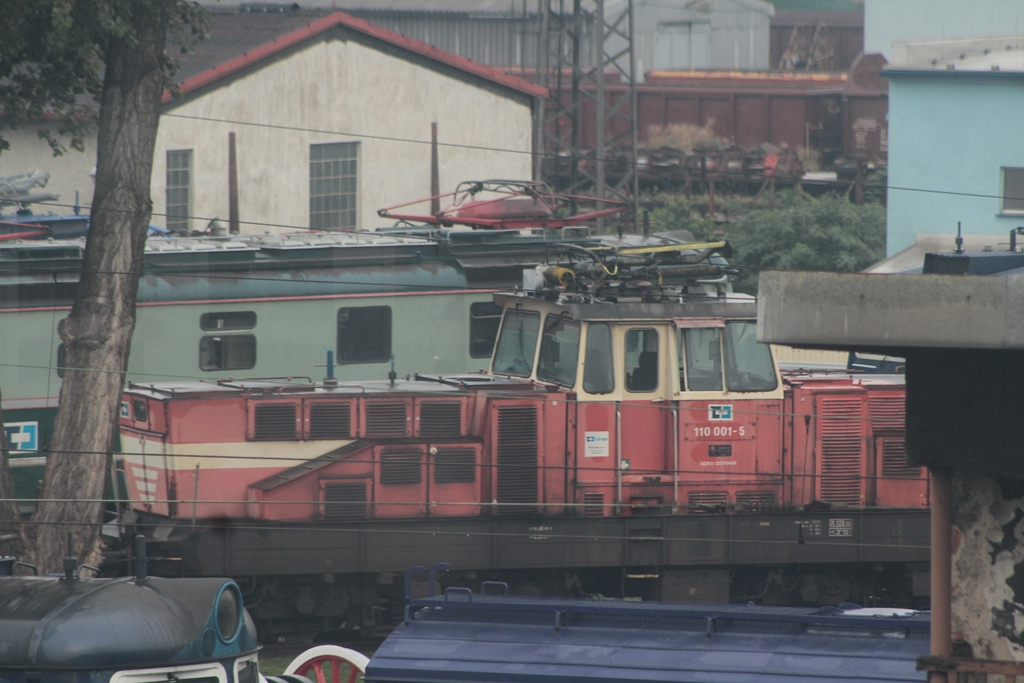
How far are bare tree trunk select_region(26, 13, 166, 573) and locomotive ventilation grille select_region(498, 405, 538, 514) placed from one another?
396 centimetres

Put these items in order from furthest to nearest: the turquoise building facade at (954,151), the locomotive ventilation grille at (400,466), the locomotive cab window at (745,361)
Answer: the turquoise building facade at (954,151) < the locomotive cab window at (745,361) < the locomotive ventilation grille at (400,466)

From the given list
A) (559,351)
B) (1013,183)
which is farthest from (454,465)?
(1013,183)

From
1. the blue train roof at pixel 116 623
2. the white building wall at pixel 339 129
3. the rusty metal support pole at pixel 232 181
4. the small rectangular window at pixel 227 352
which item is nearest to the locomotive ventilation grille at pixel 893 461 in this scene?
the small rectangular window at pixel 227 352

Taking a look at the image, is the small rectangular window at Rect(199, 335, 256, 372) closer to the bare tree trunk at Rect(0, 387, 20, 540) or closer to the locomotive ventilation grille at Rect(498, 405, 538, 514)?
the bare tree trunk at Rect(0, 387, 20, 540)

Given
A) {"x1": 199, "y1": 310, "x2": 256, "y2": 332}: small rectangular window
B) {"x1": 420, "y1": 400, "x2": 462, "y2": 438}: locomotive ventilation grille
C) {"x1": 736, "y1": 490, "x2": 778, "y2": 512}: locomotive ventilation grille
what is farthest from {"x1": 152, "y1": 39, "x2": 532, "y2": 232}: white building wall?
{"x1": 736, "y1": 490, "x2": 778, "y2": 512}: locomotive ventilation grille

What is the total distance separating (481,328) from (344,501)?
5.18m

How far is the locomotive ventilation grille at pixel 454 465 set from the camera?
13.5 meters

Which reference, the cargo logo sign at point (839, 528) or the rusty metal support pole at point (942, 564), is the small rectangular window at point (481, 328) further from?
the rusty metal support pole at point (942, 564)

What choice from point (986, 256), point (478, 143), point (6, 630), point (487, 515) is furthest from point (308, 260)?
point (478, 143)

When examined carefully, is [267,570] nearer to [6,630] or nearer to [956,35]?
[6,630]

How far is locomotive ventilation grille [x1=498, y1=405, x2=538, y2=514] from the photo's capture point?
1352 centimetres

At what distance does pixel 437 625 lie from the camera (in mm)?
9797

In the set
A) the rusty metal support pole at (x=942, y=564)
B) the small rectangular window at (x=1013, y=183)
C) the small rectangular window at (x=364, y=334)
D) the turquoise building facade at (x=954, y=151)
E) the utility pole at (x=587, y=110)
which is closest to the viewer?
the rusty metal support pole at (x=942, y=564)

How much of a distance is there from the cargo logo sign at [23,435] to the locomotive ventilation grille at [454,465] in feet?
16.9
